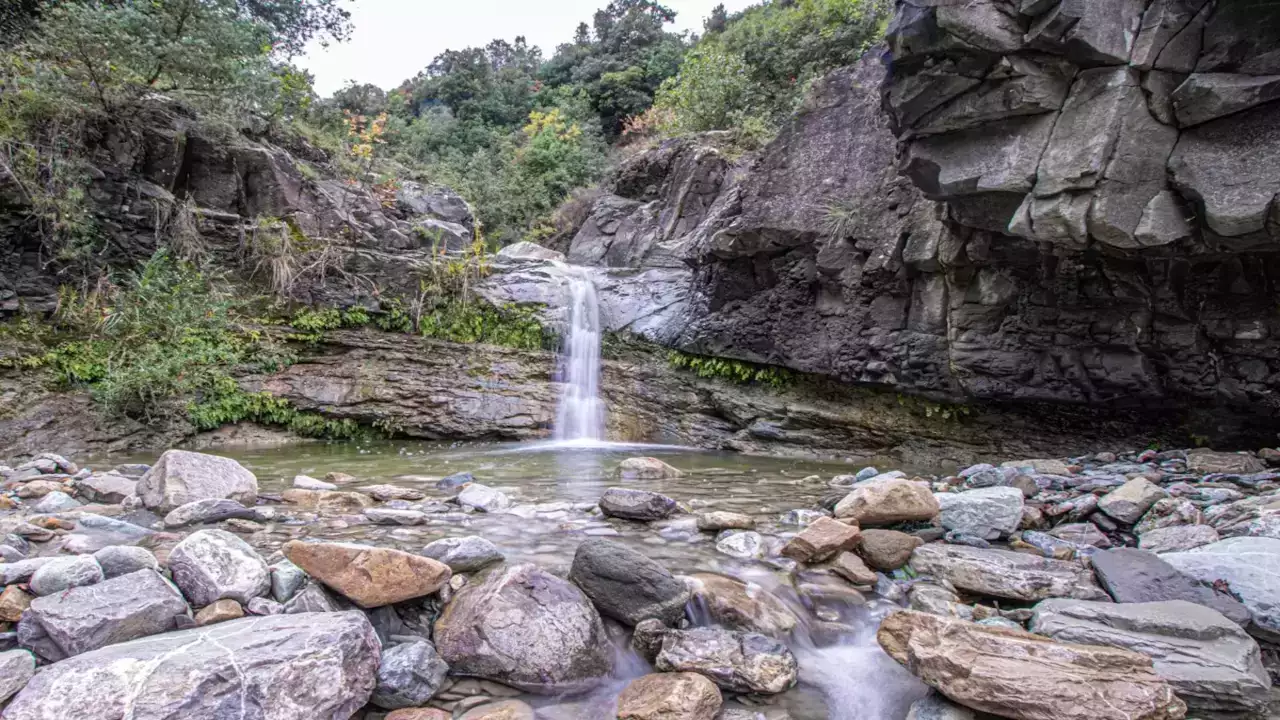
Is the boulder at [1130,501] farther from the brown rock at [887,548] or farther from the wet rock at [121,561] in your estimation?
the wet rock at [121,561]

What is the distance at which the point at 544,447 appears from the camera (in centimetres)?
870

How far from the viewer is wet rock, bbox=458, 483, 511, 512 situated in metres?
4.32

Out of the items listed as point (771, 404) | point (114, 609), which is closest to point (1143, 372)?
point (771, 404)

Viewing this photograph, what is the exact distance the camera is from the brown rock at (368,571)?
2459 millimetres

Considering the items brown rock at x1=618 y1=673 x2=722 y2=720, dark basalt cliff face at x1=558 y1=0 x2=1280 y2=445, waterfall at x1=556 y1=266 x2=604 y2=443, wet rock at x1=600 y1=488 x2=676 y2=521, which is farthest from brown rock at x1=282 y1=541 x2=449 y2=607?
waterfall at x1=556 y1=266 x2=604 y2=443

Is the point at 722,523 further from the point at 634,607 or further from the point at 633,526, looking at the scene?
the point at 634,607

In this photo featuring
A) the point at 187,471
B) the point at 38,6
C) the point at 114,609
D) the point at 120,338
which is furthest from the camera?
the point at 38,6

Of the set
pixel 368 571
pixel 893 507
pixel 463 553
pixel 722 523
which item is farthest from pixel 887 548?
pixel 368 571

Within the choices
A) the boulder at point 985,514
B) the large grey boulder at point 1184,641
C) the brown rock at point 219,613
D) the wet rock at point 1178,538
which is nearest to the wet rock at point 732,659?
the large grey boulder at point 1184,641

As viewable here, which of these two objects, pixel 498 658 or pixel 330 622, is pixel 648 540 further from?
pixel 330 622

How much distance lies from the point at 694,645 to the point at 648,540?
3.97 ft

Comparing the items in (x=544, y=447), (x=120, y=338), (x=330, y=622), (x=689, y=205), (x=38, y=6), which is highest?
(x=38, y=6)

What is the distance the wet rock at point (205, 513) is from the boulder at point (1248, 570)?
198 inches

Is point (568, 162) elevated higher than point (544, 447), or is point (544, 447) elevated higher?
point (568, 162)
